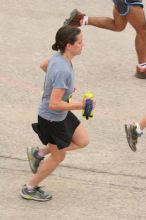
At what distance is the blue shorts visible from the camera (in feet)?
27.3

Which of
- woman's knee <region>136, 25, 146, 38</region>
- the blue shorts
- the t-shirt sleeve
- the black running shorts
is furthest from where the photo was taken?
woman's knee <region>136, 25, 146, 38</region>

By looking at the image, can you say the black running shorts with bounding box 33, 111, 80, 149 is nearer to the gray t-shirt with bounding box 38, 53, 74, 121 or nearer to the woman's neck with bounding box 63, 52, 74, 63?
the gray t-shirt with bounding box 38, 53, 74, 121

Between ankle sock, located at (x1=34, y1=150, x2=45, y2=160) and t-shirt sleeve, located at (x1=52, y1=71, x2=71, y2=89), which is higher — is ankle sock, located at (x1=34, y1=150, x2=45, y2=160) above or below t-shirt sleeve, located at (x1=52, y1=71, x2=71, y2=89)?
below

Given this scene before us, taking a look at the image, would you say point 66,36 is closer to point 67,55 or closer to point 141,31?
point 67,55

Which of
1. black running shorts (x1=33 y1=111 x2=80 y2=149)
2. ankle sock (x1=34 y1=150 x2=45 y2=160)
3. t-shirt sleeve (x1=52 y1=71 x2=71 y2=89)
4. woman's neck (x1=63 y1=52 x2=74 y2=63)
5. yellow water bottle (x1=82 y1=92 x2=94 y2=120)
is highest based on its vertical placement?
woman's neck (x1=63 y1=52 x2=74 y2=63)

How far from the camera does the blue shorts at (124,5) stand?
27.3 feet

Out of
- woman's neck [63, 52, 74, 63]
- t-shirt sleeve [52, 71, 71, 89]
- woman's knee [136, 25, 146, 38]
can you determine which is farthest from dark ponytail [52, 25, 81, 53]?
woman's knee [136, 25, 146, 38]

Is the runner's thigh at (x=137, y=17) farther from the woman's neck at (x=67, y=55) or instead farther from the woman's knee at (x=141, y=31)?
the woman's neck at (x=67, y=55)

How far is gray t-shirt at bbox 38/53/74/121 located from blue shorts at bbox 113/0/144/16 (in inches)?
118

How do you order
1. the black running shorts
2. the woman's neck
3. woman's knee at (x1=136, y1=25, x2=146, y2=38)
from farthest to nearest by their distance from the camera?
1. woman's knee at (x1=136, y1=25, x2=146, y2=38)
2. the black running shorts
3. the woman's neck

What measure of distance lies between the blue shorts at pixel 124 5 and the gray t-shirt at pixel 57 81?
2.99m

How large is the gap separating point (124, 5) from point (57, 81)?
10.6ft

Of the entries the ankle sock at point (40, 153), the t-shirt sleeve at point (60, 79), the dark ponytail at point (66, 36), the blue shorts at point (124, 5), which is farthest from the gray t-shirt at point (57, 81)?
the blue shorts at point (124, 5)

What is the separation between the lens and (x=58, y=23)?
1044cm
